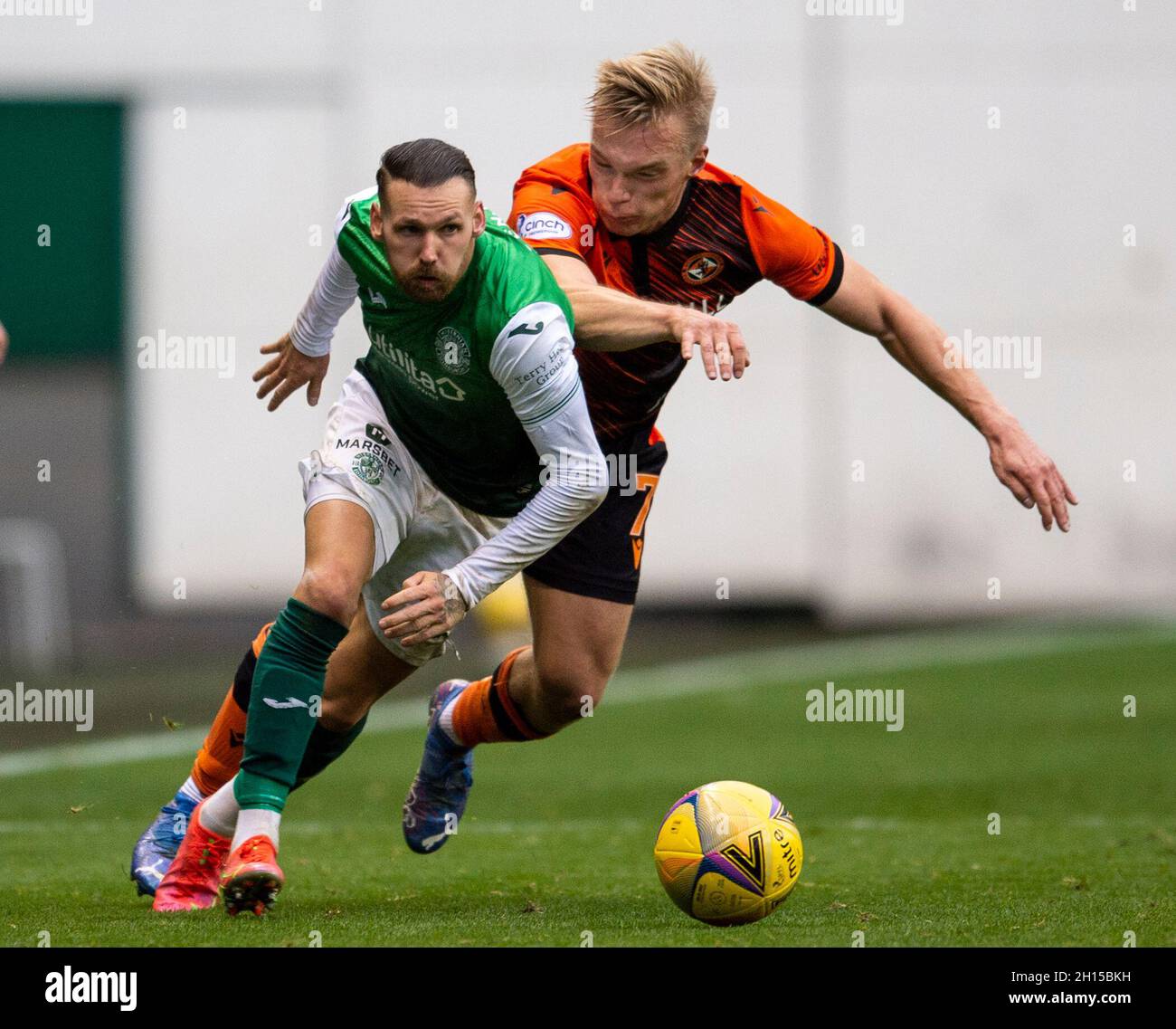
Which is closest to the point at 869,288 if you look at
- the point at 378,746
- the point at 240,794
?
the point at 240,794

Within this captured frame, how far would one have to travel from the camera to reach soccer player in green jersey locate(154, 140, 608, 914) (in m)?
5.17

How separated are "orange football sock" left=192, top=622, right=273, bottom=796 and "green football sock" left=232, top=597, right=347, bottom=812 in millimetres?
662

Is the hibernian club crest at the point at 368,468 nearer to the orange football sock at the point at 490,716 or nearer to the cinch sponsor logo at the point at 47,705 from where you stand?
the orange football sock at the point at 490,716

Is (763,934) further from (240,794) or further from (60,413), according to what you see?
(60,413)

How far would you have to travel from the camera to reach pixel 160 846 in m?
6.04

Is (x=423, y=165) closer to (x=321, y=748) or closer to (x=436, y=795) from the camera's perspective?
(x=321, y=748)

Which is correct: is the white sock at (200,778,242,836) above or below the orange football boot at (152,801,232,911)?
above

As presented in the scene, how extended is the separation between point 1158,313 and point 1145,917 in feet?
51.5

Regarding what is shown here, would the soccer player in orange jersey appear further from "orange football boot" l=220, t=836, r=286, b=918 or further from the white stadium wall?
the white stadium wall

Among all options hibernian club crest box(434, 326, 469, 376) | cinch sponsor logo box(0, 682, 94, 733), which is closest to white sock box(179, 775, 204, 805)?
hibernian club crest box(434, 326, 469, 376)

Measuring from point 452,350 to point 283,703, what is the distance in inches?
45.9

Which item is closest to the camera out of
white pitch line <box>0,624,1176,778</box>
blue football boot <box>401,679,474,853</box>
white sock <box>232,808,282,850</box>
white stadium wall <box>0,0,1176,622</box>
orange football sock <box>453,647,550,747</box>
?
white sock <box>232,808,282,850</box>

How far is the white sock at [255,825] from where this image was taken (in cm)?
512

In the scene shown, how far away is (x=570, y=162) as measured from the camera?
6188mm
